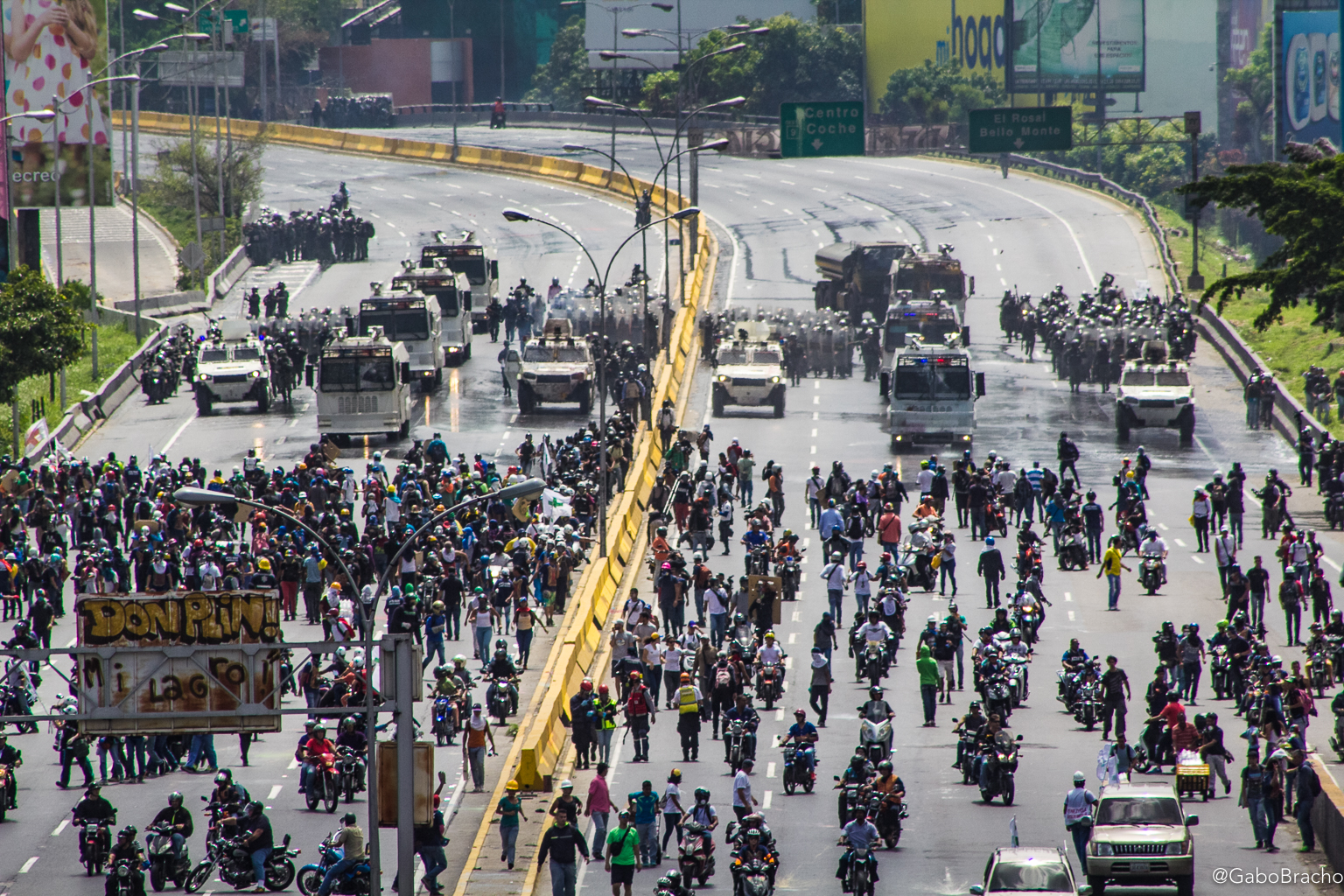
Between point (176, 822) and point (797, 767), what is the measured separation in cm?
797

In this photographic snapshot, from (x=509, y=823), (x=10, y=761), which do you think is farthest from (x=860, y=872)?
(x=10, y=761)

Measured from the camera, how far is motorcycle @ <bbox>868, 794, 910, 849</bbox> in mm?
23938

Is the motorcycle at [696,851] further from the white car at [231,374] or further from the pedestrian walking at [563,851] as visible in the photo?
the white car at [231,374]

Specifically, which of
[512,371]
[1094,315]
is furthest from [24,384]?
[1094,315]

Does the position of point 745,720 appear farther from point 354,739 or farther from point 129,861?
point 129,861

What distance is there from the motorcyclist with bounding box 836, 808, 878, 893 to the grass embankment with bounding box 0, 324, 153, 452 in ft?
98.0

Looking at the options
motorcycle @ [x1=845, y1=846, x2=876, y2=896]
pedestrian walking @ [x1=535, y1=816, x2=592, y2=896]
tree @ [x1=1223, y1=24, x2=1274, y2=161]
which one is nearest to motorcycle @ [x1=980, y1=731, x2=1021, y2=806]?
motorcycle @ [x1=845, y1=846, x2=876, y2=896]

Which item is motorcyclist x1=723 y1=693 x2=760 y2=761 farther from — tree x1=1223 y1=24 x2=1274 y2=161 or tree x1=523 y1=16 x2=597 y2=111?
tree x1=523 y1=16 x2=597 y2=111

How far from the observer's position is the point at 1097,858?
22.0 m

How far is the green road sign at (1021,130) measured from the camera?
7294 cm

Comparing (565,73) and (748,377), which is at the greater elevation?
(565,73)

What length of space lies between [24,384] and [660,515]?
80.5 ft

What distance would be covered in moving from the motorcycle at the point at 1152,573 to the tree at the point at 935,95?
234ft

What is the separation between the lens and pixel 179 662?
2067 cm
